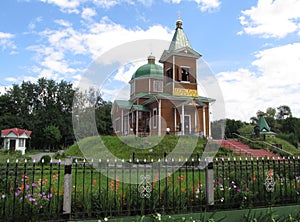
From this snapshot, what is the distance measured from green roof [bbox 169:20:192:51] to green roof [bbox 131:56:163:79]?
3732 millimetres

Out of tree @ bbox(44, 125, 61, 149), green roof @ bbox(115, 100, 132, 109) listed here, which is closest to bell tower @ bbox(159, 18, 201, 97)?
green roof @ bbox(115, 100, 132, 109)

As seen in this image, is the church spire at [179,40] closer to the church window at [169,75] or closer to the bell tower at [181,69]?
the bell tower at [181,69]

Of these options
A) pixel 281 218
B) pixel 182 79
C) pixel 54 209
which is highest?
pixel 182 79

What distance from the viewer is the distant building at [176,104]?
69.9ft

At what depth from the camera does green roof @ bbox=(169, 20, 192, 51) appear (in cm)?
2254

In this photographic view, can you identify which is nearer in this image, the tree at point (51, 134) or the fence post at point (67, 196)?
the fence post at point (67, 196)

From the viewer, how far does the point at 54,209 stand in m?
4.84

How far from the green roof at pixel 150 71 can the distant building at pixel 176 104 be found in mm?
2395

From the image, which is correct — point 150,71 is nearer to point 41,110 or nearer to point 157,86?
point 157,86

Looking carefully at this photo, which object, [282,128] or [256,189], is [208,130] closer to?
[256,189]

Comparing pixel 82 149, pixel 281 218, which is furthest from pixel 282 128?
pixel 281 218

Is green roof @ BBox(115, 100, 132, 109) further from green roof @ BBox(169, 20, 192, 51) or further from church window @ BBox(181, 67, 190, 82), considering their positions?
green roof @ BBox(169, 20, 192, 51)

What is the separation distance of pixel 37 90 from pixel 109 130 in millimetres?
28379

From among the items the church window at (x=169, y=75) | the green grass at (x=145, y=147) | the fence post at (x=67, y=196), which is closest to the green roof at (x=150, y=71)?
the church window at (x=169, y=75)
